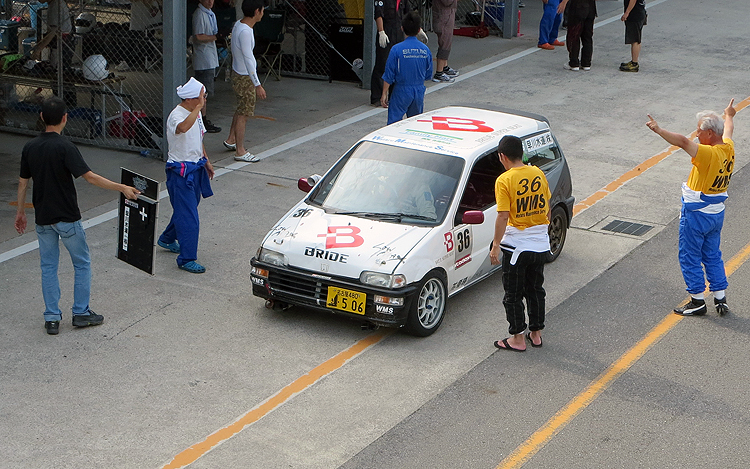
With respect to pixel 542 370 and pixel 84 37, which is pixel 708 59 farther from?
pixel 542 370

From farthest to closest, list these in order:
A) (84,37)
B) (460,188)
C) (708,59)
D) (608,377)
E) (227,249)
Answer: (708,59) < (84,37) < (227,249) < (460,188) < (608,377)

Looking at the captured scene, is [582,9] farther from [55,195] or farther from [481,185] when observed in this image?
[55,195]

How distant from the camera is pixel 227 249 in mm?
9367

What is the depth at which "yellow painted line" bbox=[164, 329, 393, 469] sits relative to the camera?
5.88 metres

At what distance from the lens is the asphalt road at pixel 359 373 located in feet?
19.6

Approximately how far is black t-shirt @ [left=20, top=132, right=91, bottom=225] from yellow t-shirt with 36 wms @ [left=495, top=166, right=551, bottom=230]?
3.16 metres

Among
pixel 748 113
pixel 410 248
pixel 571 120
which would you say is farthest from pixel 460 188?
pixel 748 113

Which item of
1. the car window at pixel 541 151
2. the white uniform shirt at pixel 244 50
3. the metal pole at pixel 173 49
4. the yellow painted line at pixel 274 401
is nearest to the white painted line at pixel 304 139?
the metal pole at pixel 173 49

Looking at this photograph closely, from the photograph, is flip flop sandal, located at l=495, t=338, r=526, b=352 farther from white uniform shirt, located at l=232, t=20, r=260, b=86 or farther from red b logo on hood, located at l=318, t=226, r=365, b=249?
white uniform shirt, located at l=232, t=20, r=260, b=86

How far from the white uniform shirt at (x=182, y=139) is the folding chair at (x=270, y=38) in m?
7.99

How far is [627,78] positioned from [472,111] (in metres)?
8.47

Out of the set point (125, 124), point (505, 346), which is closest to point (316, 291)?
point (505, 346)

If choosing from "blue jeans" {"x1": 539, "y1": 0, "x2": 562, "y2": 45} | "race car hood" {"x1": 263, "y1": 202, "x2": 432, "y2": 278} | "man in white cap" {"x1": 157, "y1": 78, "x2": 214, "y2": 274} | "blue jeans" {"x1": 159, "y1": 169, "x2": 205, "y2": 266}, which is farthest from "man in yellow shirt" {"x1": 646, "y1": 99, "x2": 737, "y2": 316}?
"blue jeans" {"x1": 539, "y1": 0, "x2": 562, "y2": 45}

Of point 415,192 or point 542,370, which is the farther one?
point 415,192
